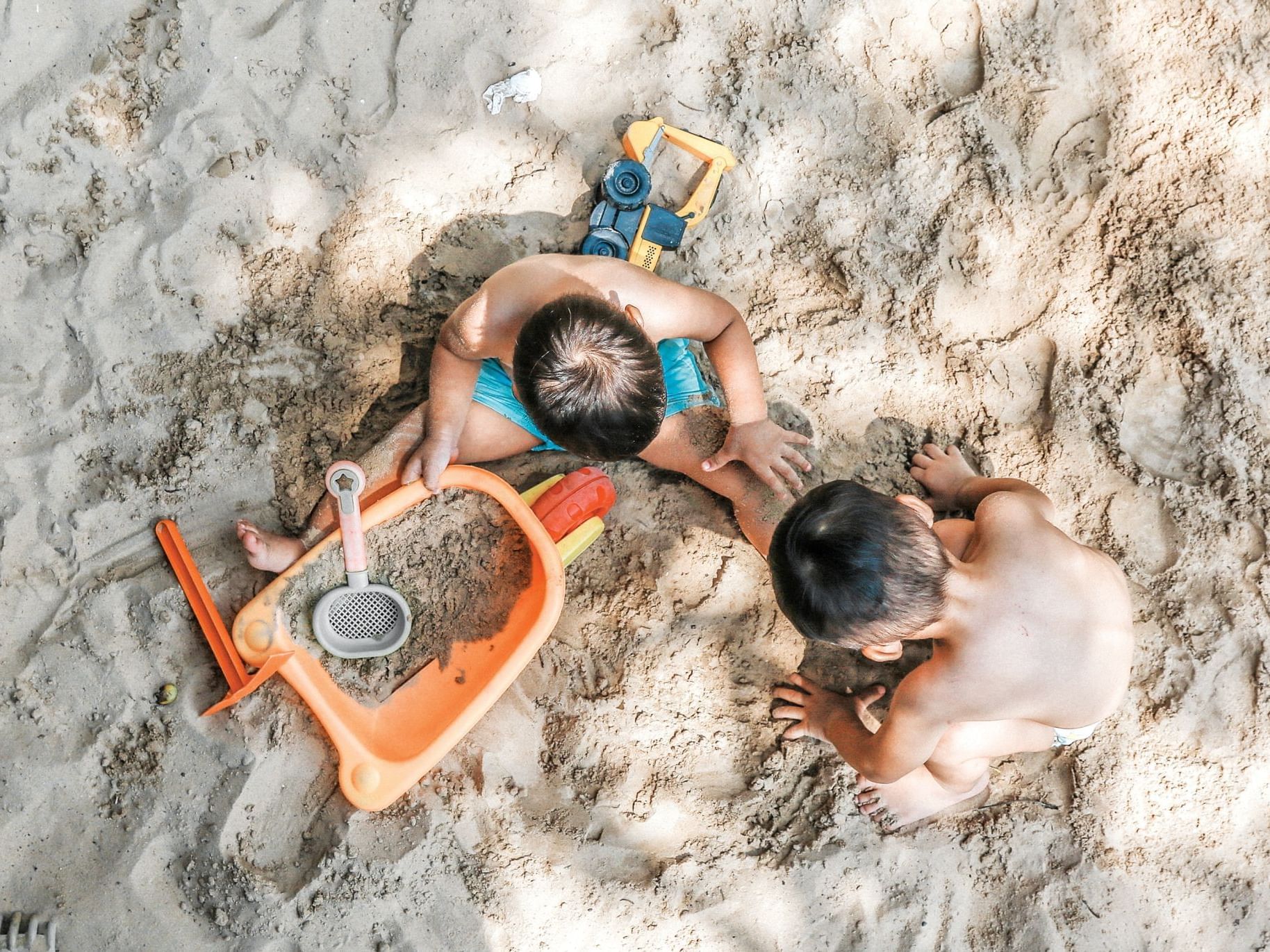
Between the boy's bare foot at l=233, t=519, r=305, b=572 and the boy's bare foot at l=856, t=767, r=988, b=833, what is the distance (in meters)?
0.97

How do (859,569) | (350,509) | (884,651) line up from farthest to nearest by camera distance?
(350,509) < (884,651) < (859,569)

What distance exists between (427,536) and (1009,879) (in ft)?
3.58

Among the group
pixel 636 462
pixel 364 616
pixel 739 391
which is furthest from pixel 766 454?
pixel 364 616

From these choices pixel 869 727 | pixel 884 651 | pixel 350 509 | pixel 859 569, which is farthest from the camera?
pixel 869 727

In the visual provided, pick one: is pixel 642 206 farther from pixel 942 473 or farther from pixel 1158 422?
pixel 1158 422

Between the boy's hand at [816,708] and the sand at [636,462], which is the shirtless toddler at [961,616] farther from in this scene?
the sand at [636,462]

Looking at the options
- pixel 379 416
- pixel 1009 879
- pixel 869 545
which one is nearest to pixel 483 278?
pixel 379 416

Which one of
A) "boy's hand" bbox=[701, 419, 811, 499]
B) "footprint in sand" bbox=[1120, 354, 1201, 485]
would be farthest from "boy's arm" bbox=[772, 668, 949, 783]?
"footprint in sand" bbox=[1120, 354, 1201, 485]

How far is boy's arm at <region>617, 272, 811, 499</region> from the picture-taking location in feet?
4.55

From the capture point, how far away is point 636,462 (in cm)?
156

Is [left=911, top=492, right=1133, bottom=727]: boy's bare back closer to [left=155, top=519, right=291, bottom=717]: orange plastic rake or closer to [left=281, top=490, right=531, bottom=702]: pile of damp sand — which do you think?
[left=281, top=490, right=531, bottom=702]: pile of damp sand

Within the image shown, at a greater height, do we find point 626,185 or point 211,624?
point 626,185

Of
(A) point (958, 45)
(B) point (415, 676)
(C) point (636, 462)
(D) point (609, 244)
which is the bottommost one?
(B) point (415, 676)

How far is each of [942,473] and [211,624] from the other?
119 cm
